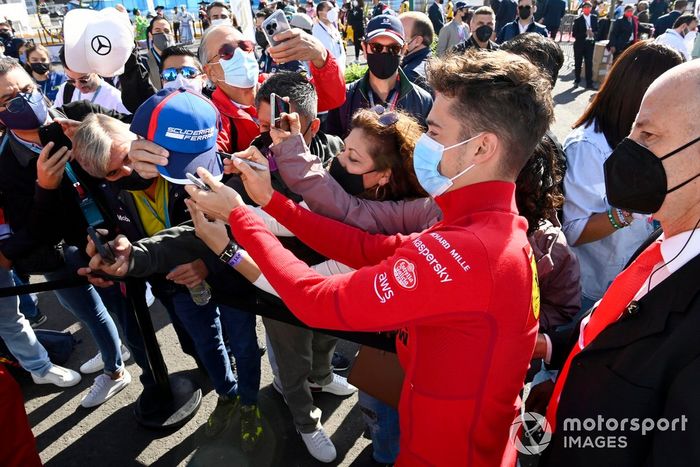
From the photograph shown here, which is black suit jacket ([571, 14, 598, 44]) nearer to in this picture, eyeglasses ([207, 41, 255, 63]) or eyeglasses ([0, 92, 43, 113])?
eyeglasses ([207, 41, 255, 63])

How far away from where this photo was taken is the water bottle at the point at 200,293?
2.18 m

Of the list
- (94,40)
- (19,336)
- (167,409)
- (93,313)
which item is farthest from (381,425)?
(94,40)

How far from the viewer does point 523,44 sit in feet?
10.8

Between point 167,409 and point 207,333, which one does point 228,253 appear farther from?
point 167,409

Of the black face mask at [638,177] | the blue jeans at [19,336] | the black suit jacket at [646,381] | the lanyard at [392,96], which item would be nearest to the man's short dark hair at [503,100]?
the black face mask at [638,177]

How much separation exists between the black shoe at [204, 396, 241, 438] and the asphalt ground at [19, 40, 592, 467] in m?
0.05

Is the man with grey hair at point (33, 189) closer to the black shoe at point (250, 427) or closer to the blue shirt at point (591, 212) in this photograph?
the black shoe at point (250, 427)

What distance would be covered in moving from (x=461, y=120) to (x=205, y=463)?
8.12 feet

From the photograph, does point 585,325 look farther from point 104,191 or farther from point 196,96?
point 104,191

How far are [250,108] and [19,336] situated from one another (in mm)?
2181

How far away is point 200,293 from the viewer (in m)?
2.20

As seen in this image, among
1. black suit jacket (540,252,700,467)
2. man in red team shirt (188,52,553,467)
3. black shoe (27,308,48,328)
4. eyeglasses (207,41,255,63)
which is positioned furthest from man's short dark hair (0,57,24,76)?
black suit jacket (540,252,700,467)

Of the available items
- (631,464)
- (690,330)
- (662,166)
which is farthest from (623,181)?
(631,464)

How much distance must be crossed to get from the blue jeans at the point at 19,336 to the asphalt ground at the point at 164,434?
0.22 metres
